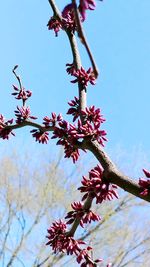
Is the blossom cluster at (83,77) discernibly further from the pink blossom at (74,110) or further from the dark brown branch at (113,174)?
the dark brown branch at (113,174)

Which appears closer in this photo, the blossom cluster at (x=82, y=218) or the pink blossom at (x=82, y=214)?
the blossom cluster at (x=82, y=218)

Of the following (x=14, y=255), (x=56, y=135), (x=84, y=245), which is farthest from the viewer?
(x=14, y=255)

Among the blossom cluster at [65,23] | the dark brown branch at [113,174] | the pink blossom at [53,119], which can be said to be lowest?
the dark brown branch at [113,174]

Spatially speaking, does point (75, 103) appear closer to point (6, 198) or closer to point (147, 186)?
point (147, 186)

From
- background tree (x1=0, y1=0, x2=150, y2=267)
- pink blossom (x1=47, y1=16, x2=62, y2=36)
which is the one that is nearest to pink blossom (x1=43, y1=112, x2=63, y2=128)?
background tree (x1=0, y1=0, x2=150, y2=267)

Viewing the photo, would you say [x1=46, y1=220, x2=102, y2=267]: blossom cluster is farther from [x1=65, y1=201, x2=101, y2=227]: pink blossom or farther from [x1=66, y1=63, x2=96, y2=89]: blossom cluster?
[x1=66, y1=63, x2=96, y2=89]: blossom cluster

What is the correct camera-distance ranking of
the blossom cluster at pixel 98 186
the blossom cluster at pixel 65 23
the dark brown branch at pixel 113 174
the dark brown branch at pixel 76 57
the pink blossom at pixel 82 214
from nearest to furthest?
the dark brown branch at pixel 113 174
the blossom cluster at pixel 98 186
the pink blossom at pixel 82 214
the dark brown branch at pixel 76 57
the blossom cluster at pixel 65 23

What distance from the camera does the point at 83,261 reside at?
2.27m

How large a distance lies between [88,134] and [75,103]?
48 cm

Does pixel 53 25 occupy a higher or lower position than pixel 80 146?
higher

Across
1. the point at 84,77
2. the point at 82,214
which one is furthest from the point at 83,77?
the point at 82,214

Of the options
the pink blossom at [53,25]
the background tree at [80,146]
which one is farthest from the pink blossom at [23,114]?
the pink blossom at [53,25]

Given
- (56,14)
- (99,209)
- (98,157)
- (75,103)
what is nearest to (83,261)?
(98,157)

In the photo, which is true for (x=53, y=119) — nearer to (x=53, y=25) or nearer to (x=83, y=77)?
(x=83, y=77)
